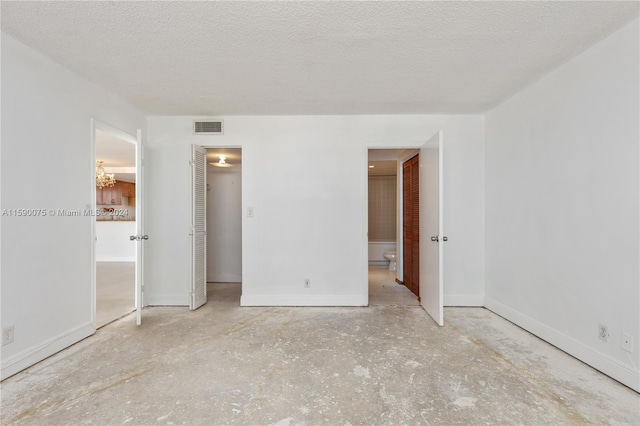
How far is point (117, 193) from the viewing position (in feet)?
28.6

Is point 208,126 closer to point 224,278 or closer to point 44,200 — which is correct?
point 44,200

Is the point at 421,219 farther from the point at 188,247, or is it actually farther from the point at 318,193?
the point at 188,247

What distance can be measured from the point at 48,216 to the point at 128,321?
1.42m

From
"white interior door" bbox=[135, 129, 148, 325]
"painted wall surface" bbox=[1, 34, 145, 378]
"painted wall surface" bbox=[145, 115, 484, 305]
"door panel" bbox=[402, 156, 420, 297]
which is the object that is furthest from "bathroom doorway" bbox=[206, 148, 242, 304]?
"door panel" bbox=[402, 156, 420, 297]

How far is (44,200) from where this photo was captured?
230cm

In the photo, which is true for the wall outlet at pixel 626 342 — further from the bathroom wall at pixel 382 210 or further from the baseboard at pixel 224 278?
the bathroom wall at pixel 382 210

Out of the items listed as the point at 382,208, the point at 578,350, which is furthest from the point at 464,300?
the point at 382,208

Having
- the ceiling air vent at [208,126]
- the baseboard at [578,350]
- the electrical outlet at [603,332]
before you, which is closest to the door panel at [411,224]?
the baseboard at [578,350]

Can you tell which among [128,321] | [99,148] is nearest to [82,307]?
[128,321]

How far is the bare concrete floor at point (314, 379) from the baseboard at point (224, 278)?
1.95 metres

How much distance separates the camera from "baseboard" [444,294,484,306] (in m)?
3.60

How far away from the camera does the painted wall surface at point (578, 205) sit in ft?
6.40

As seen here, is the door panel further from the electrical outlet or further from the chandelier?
the chandelier

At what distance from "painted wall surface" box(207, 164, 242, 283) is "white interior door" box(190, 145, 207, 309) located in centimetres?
125
